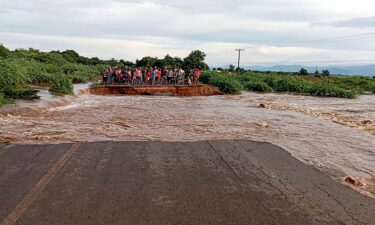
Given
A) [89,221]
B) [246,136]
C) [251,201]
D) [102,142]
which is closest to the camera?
[89,221]

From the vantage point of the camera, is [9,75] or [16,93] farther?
[9,75]

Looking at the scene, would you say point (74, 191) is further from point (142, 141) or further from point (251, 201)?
point (142, 141)

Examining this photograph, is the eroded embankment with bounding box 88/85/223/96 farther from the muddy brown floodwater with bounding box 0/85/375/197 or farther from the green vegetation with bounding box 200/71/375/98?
the muddy brown floodwater with bounding box 0/85/375/197

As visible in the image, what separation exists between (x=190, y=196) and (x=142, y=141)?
480 cm

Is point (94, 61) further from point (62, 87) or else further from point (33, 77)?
point (62, 87)

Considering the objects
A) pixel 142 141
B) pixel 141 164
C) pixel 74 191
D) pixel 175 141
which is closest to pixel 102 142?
pixel 142 141

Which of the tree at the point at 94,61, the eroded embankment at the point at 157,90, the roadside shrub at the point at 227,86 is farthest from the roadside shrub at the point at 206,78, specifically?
the tree at the point at 94,61

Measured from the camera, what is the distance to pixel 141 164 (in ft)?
25.8

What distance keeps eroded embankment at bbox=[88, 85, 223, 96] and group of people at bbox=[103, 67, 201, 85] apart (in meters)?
1.54

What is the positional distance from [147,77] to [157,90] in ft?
8.80

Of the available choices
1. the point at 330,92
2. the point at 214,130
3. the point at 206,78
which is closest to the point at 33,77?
the point at 206,78

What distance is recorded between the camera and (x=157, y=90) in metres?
32.3

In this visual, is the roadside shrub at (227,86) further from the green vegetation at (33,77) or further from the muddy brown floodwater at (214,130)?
the muddy brown floodwater at (214,130)

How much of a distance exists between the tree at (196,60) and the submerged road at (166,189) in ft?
175
